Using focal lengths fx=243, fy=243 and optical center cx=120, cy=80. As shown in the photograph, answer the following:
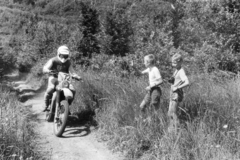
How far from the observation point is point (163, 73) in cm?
941

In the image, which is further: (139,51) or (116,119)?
(139,51)

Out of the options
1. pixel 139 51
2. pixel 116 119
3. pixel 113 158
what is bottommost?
pixel 113 158

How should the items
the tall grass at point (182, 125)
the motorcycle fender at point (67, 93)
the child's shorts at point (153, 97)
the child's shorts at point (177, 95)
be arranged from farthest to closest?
the motorcycle fender at point (67, 93) → the child's shorts at point (153, 97) → the child's shorts at point (177, 95) → the tall grass at point (182, 125)

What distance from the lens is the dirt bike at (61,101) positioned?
4875 mm

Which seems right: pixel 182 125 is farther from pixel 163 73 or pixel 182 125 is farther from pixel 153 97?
pixel 163 73

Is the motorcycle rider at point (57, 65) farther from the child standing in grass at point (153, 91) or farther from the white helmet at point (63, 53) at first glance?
the child standing in grass at point (153, 91)

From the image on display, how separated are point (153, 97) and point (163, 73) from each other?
4941 millimetres

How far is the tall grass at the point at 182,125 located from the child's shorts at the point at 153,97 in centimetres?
15

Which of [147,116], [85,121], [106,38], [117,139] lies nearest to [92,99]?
[85,121]

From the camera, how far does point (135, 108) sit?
4.66 m

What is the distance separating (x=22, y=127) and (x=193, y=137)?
284cm

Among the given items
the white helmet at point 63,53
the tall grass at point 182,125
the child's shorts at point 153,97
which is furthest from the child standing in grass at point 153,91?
the white helmet at point 63,53

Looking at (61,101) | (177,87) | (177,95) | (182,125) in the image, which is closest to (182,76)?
(177,87)

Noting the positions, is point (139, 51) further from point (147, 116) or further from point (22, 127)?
point (22, 127)
